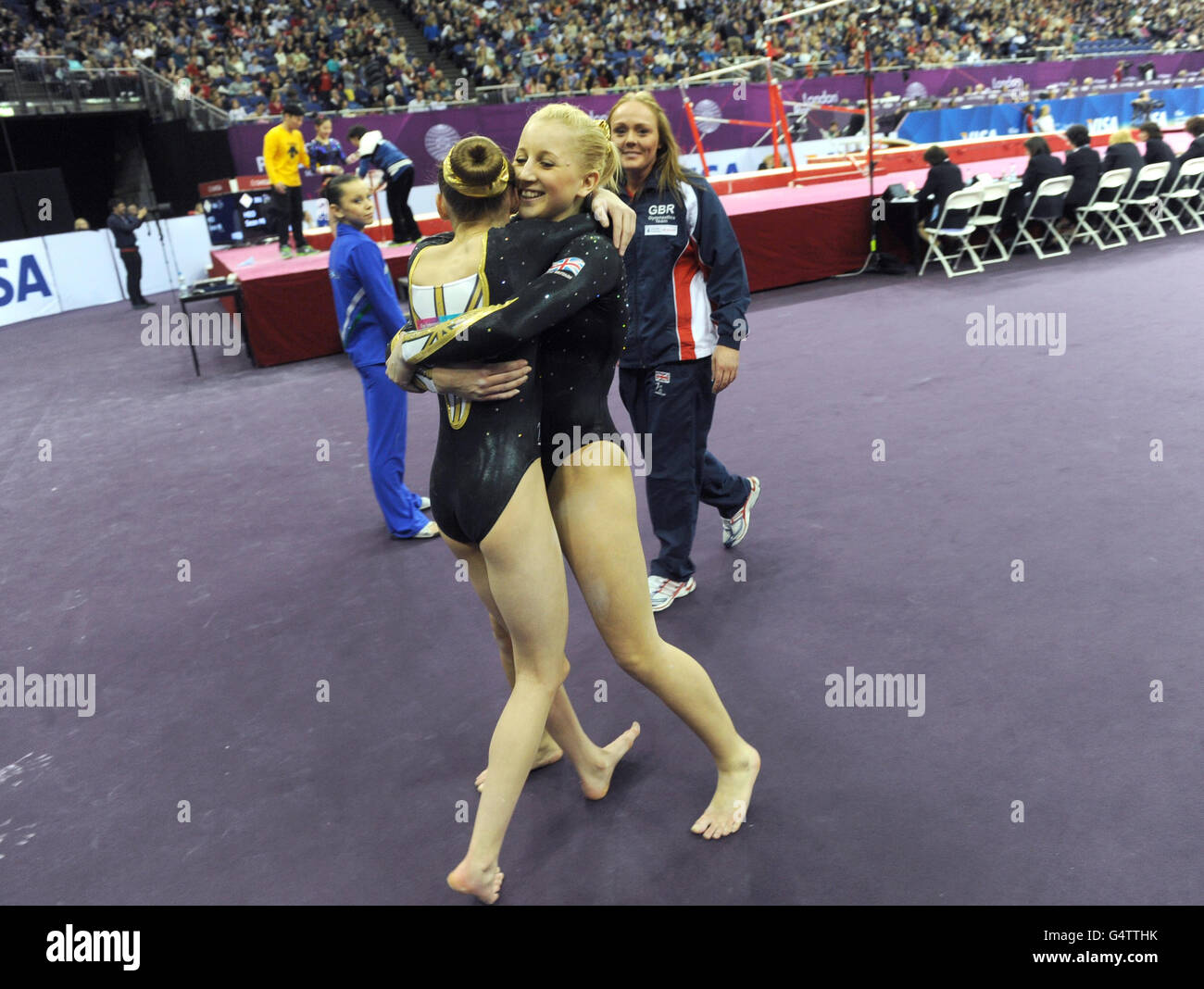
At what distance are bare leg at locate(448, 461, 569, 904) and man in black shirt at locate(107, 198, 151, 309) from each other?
38.9 ft

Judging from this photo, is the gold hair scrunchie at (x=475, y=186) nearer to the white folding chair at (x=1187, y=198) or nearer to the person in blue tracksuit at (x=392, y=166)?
the person in blue tracksuit at (x=392, y=166)

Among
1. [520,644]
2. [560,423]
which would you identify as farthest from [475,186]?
[520,644]

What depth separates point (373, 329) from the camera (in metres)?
4.12

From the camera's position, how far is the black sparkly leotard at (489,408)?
1.86m

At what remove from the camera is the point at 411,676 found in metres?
3.18

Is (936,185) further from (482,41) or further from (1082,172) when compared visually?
(482,41)

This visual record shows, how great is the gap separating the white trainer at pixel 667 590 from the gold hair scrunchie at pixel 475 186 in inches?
73.8

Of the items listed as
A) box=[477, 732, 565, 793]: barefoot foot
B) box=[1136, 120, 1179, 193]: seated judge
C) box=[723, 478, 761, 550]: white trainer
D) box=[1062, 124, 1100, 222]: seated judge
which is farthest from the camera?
box=[1136, 120, 1179, 193]: seated judge

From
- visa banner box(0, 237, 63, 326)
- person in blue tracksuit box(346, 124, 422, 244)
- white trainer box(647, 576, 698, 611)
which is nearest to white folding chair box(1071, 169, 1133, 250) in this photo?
person in blue tracksuit box(346, 124, 422, 244)

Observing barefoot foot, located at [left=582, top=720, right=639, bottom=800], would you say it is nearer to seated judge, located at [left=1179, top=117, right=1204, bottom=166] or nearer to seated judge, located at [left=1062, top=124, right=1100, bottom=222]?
seated judge, located at [left=1062, top=124, right=1100, bottom=222]

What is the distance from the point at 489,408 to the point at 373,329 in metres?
2.41

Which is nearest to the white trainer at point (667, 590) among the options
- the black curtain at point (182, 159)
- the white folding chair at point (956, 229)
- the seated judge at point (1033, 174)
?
the white folding chair at point (956, 229)

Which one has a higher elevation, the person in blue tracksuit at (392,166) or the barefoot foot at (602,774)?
the person in blue tracksuit at (392,166)

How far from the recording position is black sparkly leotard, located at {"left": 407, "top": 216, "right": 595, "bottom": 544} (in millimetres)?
1861
